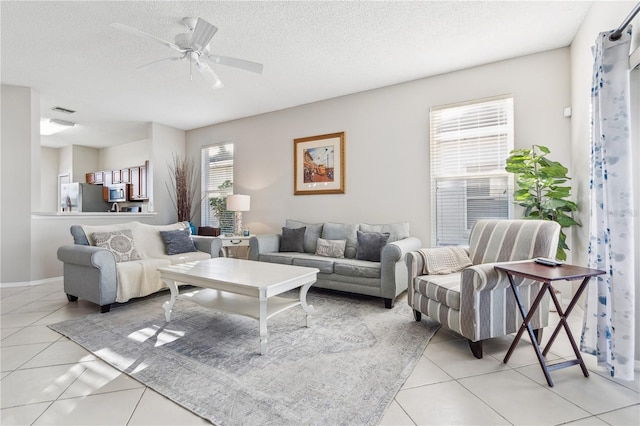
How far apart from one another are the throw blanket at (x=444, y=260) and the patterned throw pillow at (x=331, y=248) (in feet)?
4.50

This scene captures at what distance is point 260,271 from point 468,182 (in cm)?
272

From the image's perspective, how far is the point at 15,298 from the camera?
3578 millimetres

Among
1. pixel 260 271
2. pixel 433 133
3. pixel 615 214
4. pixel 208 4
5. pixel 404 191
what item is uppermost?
pixel 208 4

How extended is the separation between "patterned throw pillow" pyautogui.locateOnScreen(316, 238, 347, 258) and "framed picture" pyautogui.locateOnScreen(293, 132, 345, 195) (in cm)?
90

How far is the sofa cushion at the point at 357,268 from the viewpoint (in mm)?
3236

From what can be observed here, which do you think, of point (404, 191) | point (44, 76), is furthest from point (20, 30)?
point (404, 191)

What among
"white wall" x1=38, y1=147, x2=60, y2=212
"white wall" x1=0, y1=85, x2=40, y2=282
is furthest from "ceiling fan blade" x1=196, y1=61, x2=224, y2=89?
"white wall" x1=38, y1=147, x2=60, y2=212

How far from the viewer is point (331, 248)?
3928 mm

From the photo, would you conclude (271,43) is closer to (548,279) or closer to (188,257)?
(188,257)

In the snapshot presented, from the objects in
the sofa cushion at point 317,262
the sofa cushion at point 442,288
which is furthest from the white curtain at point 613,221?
the sofa cushion at point 317,262

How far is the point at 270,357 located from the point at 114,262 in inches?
81.0

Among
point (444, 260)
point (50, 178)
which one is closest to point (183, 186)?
point (50, 178)

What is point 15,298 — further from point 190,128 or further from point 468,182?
point 468,182

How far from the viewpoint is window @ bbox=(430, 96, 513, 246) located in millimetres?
3529
